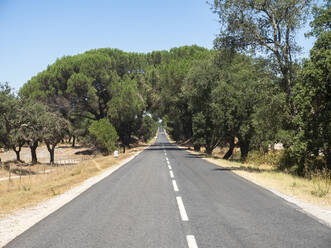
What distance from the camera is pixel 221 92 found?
27.1 meters

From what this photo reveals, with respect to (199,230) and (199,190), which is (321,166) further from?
(199,230)

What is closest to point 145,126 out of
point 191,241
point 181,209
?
point 181,209

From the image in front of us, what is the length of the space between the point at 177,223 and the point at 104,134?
34.6m

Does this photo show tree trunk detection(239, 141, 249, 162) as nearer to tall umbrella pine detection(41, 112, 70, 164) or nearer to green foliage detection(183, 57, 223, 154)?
green foliage detection(183, 57, 223, 154)

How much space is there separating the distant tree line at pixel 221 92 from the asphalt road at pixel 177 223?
731 centimetres

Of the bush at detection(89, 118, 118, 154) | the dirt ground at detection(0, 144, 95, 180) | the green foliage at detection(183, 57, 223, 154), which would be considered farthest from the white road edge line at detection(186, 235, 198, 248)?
the bush at detection(89, 118, 118, 154)

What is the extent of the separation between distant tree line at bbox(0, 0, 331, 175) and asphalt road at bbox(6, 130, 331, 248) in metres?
7.31

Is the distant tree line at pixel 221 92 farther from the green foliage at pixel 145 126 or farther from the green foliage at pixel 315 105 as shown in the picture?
the green foliage at pixel 145 126

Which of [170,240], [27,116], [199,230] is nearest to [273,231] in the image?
[199,230]

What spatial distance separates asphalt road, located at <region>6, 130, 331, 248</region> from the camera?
5023 mm

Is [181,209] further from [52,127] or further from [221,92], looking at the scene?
[52,127]

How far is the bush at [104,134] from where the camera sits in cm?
3950

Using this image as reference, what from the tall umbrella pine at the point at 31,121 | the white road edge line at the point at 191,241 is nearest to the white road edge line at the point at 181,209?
the white road edge line at the point at 191,241

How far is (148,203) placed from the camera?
8211 millimetres
